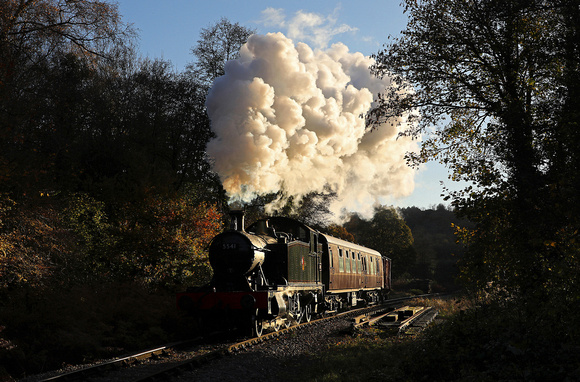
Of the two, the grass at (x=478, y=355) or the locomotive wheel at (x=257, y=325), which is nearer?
the grass at (x=478, y=355)

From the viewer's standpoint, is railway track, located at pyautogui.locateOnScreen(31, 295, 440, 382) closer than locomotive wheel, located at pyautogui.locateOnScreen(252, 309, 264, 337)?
Yes

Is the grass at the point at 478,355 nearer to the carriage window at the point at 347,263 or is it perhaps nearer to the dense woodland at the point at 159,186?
the dense woodland at the point at 159,186

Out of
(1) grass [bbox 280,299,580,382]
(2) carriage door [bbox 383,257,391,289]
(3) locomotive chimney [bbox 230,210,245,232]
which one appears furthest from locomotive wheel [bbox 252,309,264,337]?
(2) carriage door [bbox 383,257,391,289]

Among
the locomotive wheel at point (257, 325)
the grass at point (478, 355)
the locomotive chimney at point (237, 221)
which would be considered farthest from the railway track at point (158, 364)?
the locomotive chimney at point (237, 221)

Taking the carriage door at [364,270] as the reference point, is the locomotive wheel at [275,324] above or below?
below

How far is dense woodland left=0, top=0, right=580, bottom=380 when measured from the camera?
9.15 meters

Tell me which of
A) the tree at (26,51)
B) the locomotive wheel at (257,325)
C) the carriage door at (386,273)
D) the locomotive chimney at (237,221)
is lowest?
the locomotive wheel at (257,325)

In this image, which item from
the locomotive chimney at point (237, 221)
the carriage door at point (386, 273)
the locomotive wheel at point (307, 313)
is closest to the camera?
the locomotive chimney at point (237, 221)

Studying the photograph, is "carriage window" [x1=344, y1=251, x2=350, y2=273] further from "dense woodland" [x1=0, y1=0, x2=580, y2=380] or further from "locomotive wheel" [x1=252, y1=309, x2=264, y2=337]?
"locomotive wheel" [x1=252, y1=309, x2=264, y2=337]

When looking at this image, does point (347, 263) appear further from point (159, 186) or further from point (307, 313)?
point (159, 186)

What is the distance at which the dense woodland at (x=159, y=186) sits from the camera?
9.15 metres

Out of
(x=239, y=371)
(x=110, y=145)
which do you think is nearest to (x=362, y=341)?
(x=239, y=371)

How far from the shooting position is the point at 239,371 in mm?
8266

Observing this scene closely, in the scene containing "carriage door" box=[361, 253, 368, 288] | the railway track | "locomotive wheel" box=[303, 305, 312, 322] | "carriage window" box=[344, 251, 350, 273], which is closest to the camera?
the railway track
